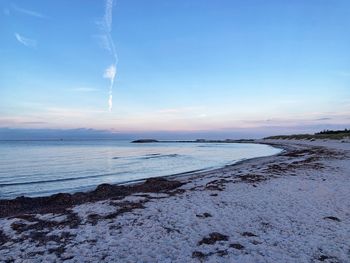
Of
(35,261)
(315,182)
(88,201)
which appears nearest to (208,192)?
(88,201)

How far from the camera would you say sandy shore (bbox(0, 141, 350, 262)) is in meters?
6.27

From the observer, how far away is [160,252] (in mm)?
6410

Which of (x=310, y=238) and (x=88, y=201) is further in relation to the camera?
(x=88, y=201)

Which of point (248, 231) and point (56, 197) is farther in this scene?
point (56, 197)

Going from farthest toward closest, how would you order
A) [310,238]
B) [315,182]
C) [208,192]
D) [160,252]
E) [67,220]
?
[315,182]
[208,192]
[67,220]
[310,238]
[160,252]

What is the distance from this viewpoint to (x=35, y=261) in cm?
596

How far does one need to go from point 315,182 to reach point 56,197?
12216 mm

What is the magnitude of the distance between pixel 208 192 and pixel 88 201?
16.4 ft

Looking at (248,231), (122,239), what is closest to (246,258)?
(248,231)

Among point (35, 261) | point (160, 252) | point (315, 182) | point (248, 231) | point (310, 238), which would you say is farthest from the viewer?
point (315, 182)

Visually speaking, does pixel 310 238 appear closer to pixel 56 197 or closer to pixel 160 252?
pixel 160 252

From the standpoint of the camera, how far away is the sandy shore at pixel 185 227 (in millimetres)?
6273

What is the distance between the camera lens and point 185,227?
800 cm

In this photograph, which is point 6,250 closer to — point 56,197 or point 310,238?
point 56,197
